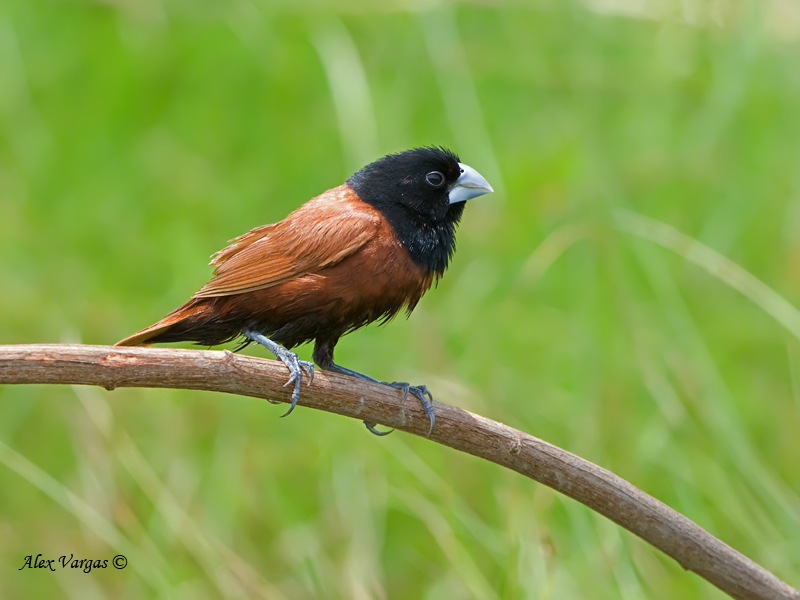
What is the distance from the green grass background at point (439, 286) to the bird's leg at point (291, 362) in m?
0.91

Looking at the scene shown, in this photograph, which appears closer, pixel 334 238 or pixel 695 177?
pixel 334 238

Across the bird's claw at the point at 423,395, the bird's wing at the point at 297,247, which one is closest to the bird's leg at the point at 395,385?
the bird's claw at the point at 423,395

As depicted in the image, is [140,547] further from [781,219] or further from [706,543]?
[781,219]

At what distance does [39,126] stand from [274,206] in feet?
5.07

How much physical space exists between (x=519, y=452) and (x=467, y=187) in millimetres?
1201

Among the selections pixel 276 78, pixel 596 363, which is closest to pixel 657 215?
pixel 596 363

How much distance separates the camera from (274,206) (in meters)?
5.40

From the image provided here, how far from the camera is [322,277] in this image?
2.87 m

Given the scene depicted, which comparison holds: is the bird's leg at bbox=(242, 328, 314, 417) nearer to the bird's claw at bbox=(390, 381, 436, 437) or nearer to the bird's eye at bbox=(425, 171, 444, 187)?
the bird's claw at bbox=(390, 381, 436, 437)

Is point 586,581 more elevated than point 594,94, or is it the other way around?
point 594,94

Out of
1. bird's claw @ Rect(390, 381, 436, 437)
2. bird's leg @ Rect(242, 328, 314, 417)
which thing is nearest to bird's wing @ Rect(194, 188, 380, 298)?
bird's leg @ Rect(242, 328, 314, 417)

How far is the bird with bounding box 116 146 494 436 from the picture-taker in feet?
9.36
